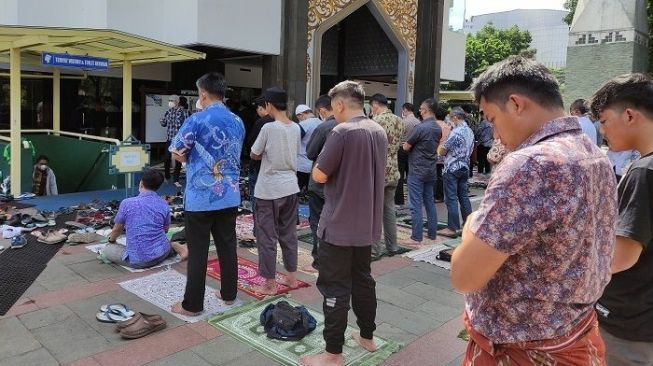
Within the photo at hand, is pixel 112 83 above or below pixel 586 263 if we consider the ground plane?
above

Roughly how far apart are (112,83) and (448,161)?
891 centimetres

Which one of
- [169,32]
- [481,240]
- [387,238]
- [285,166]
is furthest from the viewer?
[169,32]

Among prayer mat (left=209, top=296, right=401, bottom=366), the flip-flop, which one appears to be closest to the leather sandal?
the flip-flop

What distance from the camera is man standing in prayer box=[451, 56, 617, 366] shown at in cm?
131

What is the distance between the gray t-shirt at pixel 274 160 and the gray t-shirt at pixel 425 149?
2.35 meters

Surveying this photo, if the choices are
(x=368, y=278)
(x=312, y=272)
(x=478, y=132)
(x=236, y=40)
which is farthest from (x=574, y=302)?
(x=478, y=132)

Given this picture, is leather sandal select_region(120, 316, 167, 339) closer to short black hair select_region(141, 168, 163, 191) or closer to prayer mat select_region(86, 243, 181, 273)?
prayer mat select_region(86, 243, 181, 273)

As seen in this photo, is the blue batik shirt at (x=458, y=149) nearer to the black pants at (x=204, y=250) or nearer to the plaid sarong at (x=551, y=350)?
the black pants at (x=204, y=250)

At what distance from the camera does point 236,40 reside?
32.2ft

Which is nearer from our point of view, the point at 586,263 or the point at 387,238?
the point at 586,263

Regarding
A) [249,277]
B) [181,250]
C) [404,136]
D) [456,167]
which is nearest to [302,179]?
[404,136]

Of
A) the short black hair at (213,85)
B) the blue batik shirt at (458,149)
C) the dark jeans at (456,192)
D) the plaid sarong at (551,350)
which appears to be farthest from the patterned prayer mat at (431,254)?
the plaid sarong at (551,350)

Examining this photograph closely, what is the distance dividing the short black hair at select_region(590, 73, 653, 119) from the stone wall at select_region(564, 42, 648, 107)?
33.3ft

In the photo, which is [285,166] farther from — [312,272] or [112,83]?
[112,83]
